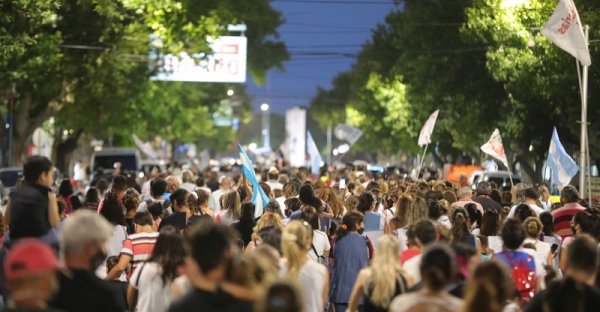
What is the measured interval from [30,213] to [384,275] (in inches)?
118

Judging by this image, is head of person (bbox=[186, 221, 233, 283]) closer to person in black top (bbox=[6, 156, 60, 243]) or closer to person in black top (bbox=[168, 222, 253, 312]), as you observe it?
person in black top (bbox=[168, 222, 253, 312])

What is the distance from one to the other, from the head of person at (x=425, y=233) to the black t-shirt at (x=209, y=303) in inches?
138

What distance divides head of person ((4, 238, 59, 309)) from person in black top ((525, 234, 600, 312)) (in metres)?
3.00

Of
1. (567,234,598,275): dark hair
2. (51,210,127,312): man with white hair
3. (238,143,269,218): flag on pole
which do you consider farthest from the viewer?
(238,143,269,218): flag on pole

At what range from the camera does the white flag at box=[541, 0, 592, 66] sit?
83.3 ft

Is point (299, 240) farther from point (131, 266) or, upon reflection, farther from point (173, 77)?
point (173, 77)

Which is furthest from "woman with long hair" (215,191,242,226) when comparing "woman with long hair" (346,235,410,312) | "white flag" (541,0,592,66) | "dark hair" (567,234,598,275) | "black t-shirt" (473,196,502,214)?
"white flag" (541,0,592,66)

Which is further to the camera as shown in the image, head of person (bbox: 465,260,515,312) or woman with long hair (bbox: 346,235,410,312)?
woman with long hair (bbox: 346,235,410,312)

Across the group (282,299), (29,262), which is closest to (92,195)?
(29,262)

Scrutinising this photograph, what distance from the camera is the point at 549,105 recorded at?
140 ft

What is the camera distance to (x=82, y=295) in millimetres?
7410

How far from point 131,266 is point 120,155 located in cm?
3835

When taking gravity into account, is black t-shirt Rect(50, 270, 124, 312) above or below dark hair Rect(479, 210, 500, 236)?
below

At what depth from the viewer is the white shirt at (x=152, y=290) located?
9.78 m
